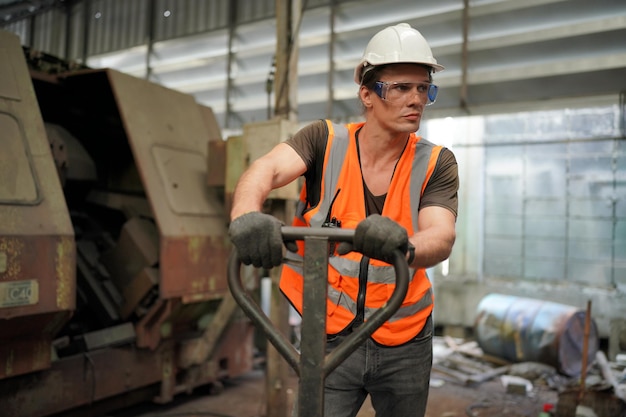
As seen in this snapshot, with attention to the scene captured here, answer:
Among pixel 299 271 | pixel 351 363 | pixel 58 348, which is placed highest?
pixel 299 271

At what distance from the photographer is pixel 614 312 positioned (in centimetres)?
665

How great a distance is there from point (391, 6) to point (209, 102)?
11.7ft

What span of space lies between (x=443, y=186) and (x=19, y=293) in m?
2.47

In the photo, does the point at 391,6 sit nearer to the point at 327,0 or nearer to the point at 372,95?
the point at 327,0

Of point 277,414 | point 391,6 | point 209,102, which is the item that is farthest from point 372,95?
point 209,102

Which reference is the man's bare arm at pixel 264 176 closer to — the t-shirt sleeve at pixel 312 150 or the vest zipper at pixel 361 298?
the t-shirt sleeve at pixel 312 150

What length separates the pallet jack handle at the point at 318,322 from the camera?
1.56m

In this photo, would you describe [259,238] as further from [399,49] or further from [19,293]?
[19,293]

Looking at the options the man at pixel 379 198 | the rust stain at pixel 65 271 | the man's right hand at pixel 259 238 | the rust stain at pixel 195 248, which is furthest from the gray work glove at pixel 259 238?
the rust stain at pixel 195 248

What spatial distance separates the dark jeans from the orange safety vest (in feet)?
0.18

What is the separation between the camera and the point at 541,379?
591cm

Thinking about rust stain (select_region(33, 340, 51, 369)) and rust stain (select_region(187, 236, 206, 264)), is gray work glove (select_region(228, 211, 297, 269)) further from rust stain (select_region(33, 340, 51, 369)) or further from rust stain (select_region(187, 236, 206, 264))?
rust stain (select_region(187, 236, 206, 264))

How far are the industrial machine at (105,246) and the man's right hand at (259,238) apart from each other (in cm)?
211

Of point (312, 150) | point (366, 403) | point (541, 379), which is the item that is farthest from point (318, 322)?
point (541, 379)
